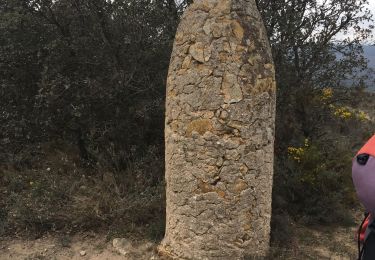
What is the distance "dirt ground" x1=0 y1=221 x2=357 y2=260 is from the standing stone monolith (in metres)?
0.72

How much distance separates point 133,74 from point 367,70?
4.66 meters

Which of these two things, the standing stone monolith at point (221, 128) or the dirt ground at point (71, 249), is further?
the dirt ground at point (71, 249)

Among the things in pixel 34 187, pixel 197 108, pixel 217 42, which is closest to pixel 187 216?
pixel 197 108

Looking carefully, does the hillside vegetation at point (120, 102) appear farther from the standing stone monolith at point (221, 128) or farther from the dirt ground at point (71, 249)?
the standing stone monolith at point (221, 128)

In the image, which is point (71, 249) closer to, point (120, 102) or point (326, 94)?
point (120, 102)

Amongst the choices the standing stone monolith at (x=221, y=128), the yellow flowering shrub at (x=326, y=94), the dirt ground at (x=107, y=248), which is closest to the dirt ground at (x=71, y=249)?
the dirt ground at (x=107, y=248)

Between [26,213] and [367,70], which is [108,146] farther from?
[367,70]

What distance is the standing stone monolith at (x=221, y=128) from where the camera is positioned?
15.2 ft

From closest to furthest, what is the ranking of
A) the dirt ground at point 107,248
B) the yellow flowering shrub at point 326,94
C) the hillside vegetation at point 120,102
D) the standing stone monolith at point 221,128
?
the standing stone monolith at point 221,128 → the dirt ground at point 107,248 → the hillside vegetation at point 120,102 → the yellow flowering shrub at point 326,94

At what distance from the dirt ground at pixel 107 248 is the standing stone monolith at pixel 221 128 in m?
0.72

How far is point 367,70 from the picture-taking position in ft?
28.6

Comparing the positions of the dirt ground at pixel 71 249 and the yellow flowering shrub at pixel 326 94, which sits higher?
the yellow flowering shrub at pixel 326 94

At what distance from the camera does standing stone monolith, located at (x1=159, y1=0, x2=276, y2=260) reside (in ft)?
15.2

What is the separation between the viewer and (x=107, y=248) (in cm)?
557
